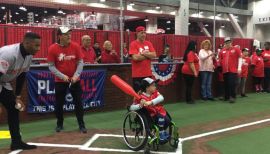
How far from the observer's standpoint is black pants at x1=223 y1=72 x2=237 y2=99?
9945 mm

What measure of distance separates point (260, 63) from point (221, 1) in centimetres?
1512

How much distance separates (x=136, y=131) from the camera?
17.1 ft

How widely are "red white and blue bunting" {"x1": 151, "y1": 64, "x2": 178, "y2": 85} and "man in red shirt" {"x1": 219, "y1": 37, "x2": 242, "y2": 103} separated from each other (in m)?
1.38

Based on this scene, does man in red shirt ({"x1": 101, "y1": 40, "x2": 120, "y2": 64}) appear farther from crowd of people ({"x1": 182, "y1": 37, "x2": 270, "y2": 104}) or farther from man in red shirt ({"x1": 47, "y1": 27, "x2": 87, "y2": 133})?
man in red shirt ({"x1": 47, "y1": 27, "x2": 87, "y2": 133})

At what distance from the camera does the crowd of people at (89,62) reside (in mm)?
4898

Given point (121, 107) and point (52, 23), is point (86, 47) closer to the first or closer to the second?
point (121, 107)

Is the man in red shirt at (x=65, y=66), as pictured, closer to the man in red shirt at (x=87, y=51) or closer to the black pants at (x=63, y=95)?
the black pants at (x=63, y=95)

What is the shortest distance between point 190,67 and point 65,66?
14.1ft

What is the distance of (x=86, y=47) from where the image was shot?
8.65m

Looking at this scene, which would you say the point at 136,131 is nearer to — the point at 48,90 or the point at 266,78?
the point at 48,90

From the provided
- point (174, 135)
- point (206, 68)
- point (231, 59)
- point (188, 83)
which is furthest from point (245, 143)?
point (206, 68)

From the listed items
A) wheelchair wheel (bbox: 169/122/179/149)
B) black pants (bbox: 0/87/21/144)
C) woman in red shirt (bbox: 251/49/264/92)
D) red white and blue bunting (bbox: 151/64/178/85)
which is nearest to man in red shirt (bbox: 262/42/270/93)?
woman in red shirt (bbox: 251/49/264/92)

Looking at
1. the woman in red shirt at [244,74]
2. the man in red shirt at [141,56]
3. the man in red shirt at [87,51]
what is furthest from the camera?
the woman in red shirt at [244,74]

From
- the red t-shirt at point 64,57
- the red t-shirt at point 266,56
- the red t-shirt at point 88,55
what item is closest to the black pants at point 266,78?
the red t-shirt at point 266,56
